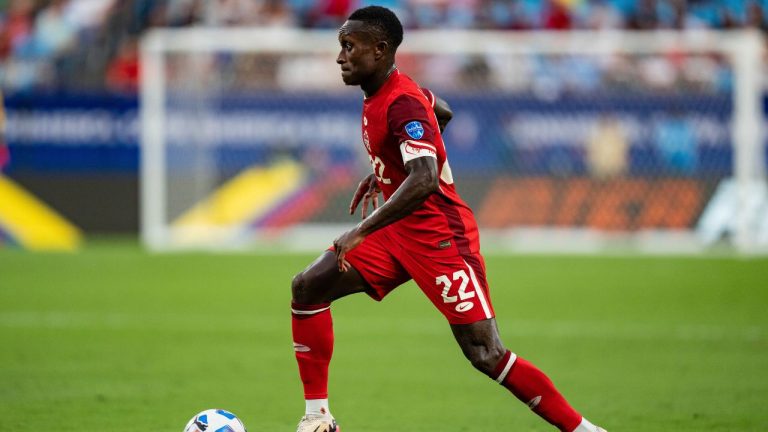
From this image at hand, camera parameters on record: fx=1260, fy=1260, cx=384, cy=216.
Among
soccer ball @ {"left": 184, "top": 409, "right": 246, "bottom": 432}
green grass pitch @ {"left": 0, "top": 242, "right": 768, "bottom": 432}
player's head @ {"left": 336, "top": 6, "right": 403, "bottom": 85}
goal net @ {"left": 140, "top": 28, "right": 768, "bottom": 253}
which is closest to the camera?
soccer ball @ {"left": 184, "top": 409, "right": 246, "bottom": 432}

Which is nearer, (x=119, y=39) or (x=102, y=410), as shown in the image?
(x=102, y=410)

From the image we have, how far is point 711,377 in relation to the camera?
9.18 metres

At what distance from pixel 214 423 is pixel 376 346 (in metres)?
4.79

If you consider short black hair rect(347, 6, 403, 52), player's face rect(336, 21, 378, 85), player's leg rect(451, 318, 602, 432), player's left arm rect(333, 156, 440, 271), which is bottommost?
player's leg rect(451, 318, 602, 432)

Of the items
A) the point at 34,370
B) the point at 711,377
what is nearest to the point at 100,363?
the point at 34,370

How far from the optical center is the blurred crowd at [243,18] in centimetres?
2056

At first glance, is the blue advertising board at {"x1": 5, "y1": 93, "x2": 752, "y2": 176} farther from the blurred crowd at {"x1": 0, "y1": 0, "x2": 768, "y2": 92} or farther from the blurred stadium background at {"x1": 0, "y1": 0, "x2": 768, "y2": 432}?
the blurred crowd at {"x1": 0, "y1": 0, "x2": 768, "y2": 92}

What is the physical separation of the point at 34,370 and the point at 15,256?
9.29 m

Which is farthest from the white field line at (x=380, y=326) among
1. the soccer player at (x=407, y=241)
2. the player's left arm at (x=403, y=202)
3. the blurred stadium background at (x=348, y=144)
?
the player's left arm at (x=403, y=202)

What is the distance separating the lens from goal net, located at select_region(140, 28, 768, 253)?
60.9 ft

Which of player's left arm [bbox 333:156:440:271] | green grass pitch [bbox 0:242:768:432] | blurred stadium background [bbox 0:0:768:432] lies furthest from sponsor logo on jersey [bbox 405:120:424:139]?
blurred stadium background [bbox 0:0:768:432]

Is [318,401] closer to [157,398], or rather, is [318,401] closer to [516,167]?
[157,398]

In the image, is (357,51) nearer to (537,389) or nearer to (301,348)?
(301,348)

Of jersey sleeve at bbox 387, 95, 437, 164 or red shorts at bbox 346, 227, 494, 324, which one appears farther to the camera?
red shorts at bbox 346, 227, 494, 324
